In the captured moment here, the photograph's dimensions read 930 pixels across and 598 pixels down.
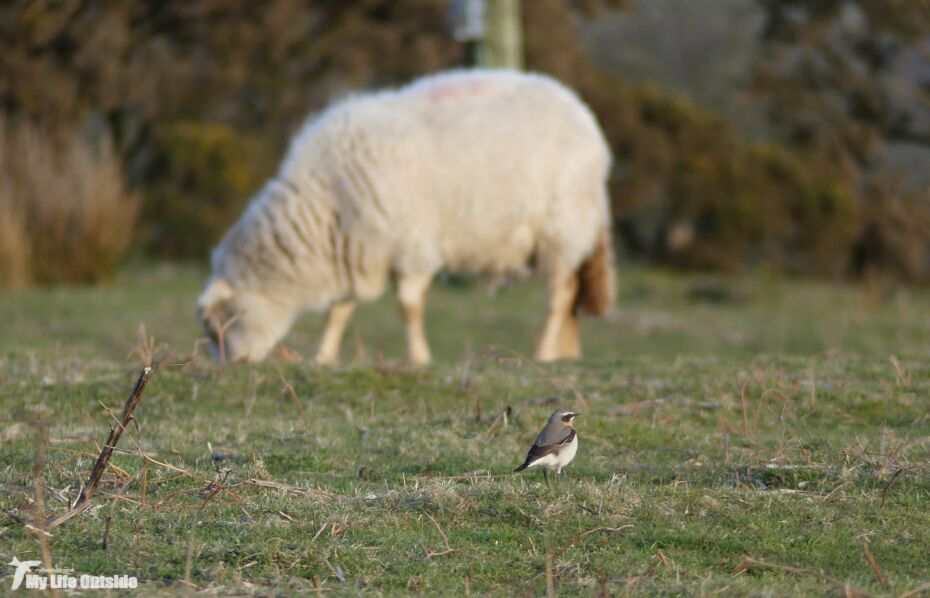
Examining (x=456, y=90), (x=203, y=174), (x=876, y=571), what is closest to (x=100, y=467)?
(x=876, y=571)

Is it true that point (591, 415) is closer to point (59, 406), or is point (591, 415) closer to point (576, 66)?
point (59, 406)

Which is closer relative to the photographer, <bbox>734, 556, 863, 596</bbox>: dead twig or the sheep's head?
<bbox>734, 556, 863, 596</bbox>: dead twig

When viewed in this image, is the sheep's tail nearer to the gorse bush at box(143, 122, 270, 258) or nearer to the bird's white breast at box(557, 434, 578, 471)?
the bird's white breast at box(557, 434, 578, 471)

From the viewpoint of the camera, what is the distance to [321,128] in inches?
343

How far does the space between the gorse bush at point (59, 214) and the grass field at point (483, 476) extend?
6298mm

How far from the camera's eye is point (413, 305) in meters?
8.80

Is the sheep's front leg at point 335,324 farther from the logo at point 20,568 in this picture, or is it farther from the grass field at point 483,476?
the logo at point 20,568

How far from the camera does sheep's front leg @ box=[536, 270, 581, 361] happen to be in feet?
30.6

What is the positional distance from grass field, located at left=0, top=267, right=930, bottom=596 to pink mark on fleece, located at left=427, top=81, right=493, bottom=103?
2708 mm

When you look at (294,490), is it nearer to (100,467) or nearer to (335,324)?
(100,467)

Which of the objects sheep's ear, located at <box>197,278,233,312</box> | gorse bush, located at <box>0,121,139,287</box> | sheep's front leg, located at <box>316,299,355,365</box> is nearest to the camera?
sheep's ear, located at <box>197,278,233,312</box>

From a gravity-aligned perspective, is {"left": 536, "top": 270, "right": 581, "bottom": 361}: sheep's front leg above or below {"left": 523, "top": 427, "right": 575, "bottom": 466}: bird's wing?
below

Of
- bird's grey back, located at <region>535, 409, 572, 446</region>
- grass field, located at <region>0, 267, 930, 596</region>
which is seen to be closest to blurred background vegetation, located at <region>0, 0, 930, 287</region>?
grass field, located at <region>0, 267, 930, 596</region>

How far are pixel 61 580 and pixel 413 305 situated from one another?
5600 mm
